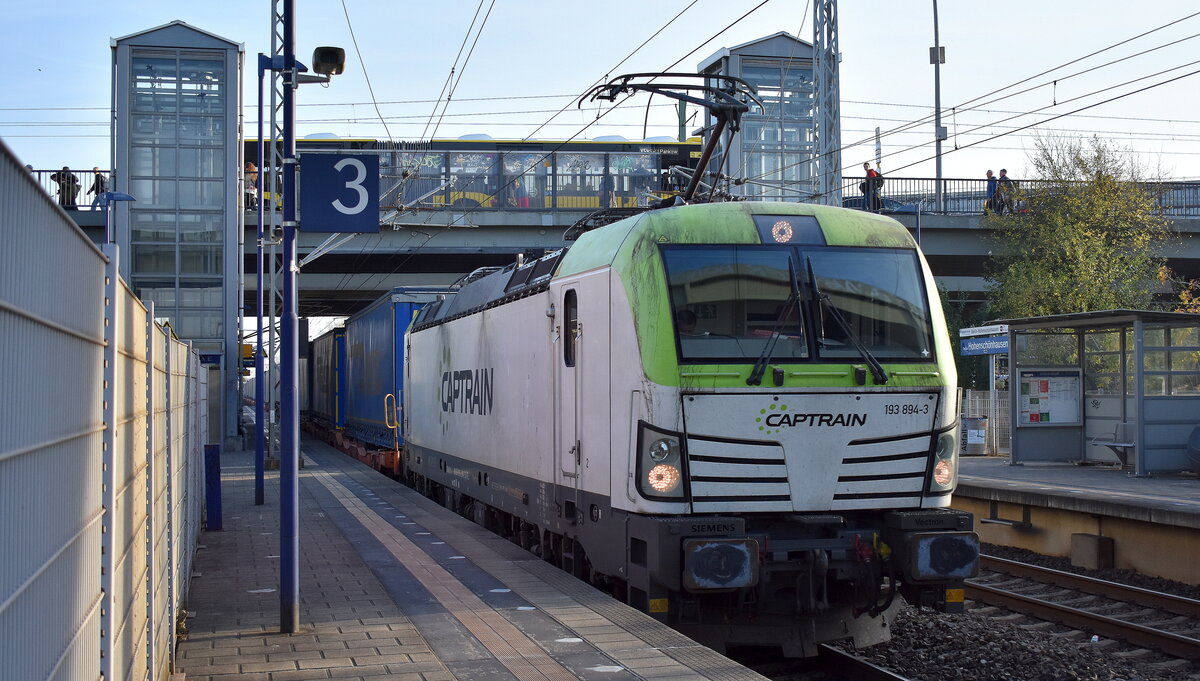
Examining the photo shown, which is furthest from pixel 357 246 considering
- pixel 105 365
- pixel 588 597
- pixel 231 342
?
pixel 105 365

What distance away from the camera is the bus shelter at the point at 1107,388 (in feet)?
55.8

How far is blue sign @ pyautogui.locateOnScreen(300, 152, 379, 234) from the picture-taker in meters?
8.24

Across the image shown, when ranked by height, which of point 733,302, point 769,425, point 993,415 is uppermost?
point 733,302

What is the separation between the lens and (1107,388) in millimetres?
19312

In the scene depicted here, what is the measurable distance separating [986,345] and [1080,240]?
10.1 metres

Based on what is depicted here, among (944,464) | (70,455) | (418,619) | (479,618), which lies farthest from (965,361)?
(70,455)

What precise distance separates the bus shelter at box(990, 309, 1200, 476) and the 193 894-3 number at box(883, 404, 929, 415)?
31.1 feet

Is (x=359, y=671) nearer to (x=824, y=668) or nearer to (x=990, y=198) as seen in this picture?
(x=824, y=668)

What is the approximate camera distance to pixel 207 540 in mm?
13469

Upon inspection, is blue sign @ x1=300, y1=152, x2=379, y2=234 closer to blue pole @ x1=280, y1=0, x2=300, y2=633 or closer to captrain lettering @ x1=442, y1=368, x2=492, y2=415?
blue pole @ x1=280, y1=0, x2=300, y2=633

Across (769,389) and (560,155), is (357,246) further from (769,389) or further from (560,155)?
(769,389)

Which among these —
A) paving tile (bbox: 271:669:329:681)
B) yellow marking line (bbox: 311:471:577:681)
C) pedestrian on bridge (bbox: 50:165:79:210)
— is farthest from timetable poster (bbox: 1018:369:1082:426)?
pedestrian on bridge (bbox: 50:165:79:210)

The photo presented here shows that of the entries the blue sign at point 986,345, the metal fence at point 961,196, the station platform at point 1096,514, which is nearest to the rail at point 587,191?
the metal fence at point 961,196

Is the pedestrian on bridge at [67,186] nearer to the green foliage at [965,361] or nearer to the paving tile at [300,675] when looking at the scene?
the green foliage at [965,361]
